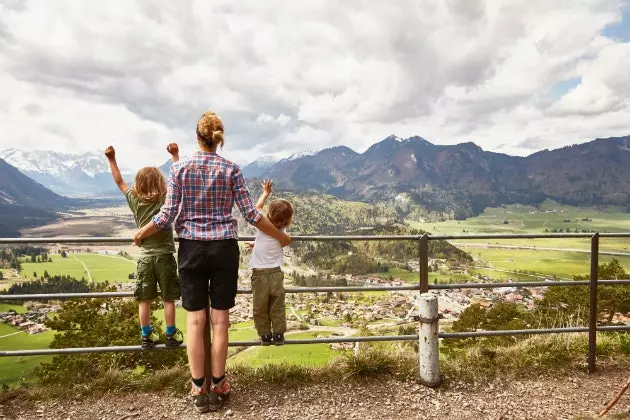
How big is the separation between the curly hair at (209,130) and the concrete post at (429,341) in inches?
112

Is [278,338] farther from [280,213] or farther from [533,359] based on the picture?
[533,359]

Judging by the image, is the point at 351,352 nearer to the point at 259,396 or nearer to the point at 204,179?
the point at 259,396

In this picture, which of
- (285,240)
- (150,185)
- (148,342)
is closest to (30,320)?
(148,342)

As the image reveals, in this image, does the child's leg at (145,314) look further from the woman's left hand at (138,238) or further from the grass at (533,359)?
the grass at (533,359)

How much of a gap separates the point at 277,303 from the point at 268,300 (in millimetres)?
102

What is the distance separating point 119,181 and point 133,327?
1776 cm

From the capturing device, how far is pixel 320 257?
5571 inches

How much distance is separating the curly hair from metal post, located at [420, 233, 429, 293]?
2.51 metres

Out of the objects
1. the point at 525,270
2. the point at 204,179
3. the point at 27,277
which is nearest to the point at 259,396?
the point at 204,179

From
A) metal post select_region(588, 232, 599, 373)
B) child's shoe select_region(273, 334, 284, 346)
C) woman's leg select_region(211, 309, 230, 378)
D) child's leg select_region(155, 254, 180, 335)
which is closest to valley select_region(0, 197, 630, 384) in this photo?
child's shoe select_region(273, 334, 284, 346)

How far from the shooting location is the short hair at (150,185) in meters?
3.93

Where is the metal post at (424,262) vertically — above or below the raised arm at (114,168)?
below

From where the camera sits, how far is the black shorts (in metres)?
3.55

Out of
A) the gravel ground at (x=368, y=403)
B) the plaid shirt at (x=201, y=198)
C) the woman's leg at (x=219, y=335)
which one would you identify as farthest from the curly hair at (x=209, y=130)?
the gravel ground at (x=368, y=403)
